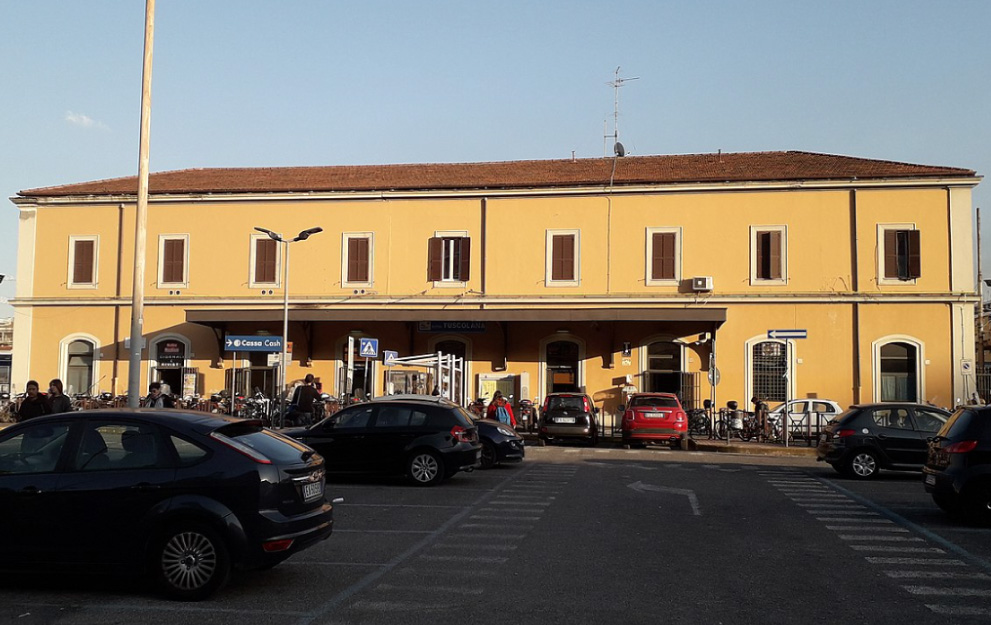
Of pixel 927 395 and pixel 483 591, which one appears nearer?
pixel 483 591

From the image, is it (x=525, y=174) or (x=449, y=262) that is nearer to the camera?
(x=449, y=262)

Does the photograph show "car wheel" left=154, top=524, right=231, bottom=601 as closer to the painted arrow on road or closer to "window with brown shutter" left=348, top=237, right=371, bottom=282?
the painted arrow on road

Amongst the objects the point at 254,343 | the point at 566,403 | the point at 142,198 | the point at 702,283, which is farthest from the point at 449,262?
the point at 142,198

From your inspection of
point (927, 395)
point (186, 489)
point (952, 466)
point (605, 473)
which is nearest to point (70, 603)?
point (186, 489)

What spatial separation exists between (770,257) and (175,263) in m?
21.3

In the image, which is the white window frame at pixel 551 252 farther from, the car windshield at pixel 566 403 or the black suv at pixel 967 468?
the black suv at pixel 967 468

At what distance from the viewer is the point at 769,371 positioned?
106 ft

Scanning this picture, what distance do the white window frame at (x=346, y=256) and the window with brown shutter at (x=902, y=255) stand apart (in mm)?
17428

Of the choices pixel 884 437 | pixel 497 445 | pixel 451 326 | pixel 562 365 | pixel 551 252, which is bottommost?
pixel 497 445

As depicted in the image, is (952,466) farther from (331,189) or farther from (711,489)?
(331,189)

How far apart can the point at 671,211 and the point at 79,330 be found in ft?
72.4

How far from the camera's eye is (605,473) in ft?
62.3

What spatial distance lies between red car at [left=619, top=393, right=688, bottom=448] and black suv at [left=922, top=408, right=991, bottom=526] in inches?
537

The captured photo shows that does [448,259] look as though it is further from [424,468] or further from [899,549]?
[899,549]
